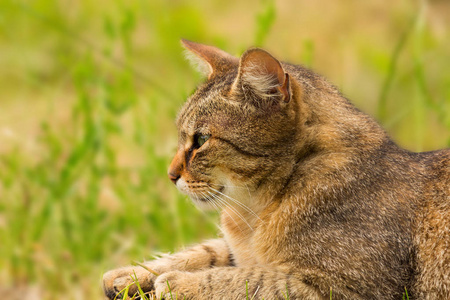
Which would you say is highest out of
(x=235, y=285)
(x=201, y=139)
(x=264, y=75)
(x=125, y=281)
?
(x=264, y=75)

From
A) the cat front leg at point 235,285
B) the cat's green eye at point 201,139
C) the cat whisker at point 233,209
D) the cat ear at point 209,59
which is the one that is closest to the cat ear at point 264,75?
the cat's green eye at point 201,139

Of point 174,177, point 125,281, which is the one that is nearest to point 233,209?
point 174,177

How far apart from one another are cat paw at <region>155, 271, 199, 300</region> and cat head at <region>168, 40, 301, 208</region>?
49 centimetres

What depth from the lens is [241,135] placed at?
3.39m

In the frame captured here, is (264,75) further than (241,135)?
No

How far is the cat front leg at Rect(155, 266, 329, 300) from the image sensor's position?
3.03 m

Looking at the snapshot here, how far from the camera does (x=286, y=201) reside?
3.31m

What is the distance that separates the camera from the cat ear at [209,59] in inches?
151

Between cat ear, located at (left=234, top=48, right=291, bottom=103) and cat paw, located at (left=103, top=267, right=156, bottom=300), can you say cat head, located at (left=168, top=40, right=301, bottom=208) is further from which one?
cat paw, located at (left=103, top=267, right=156, bottom=300)

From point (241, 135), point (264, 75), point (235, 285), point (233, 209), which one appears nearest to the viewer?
point (235, 285)

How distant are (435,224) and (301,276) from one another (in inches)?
29.5

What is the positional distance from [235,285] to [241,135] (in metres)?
0.80

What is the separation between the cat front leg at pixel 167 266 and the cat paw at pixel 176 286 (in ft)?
0.61

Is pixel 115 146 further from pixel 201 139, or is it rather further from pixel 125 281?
pixel 125 281
